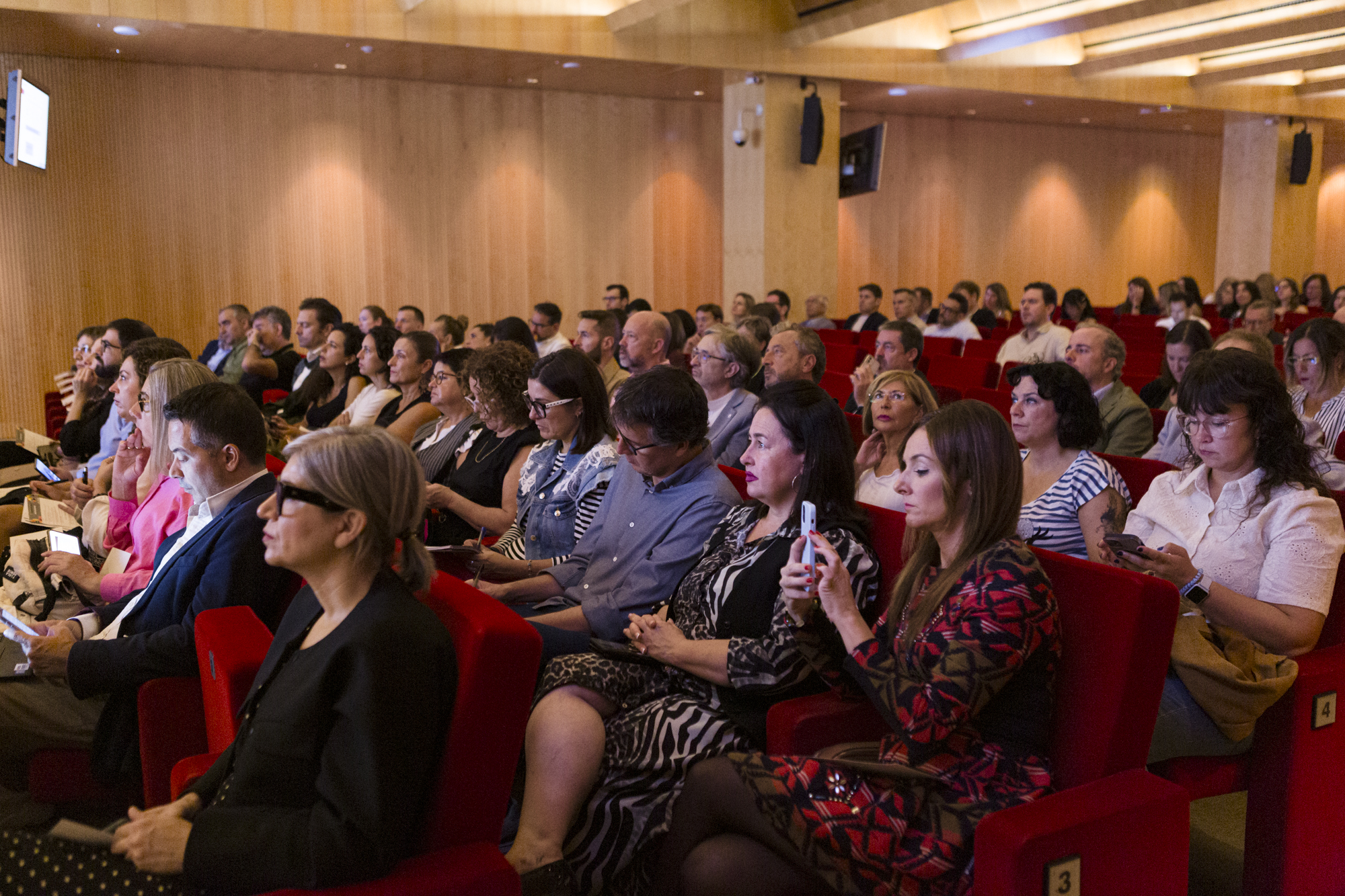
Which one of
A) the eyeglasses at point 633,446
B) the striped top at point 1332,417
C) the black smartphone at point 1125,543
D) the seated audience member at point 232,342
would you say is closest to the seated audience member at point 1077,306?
the striped top at point 1332,417

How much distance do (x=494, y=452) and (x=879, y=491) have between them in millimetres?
1368

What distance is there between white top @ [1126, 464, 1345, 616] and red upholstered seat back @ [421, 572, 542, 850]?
1510mm

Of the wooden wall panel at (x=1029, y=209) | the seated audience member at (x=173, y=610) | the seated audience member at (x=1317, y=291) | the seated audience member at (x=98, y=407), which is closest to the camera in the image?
the seated audience member at (x=173, y=610)

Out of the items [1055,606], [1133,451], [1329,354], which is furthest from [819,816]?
[1329,354]

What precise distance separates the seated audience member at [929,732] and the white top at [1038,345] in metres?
5.45

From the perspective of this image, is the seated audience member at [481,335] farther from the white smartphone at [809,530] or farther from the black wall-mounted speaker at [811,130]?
the white smartphone at [809,530]

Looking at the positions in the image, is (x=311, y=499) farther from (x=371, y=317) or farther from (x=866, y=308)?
(x=866, y=308)

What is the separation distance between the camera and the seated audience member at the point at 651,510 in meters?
2.74

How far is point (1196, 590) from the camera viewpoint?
2127 millimetres

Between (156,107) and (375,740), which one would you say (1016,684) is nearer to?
(375,740)

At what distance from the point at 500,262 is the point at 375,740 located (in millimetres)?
11456

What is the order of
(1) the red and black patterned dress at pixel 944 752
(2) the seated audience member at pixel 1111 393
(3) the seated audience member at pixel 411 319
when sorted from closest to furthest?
1. (1) the red and black patterned dress at pixel 944 752
2. (2) the seated audience member at pixel 1111 393
3. (3) the seated audience member at pixel 411 319

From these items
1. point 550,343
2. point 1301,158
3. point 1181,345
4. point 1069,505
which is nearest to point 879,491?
point 1069,505

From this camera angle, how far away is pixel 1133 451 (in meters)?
4.37
